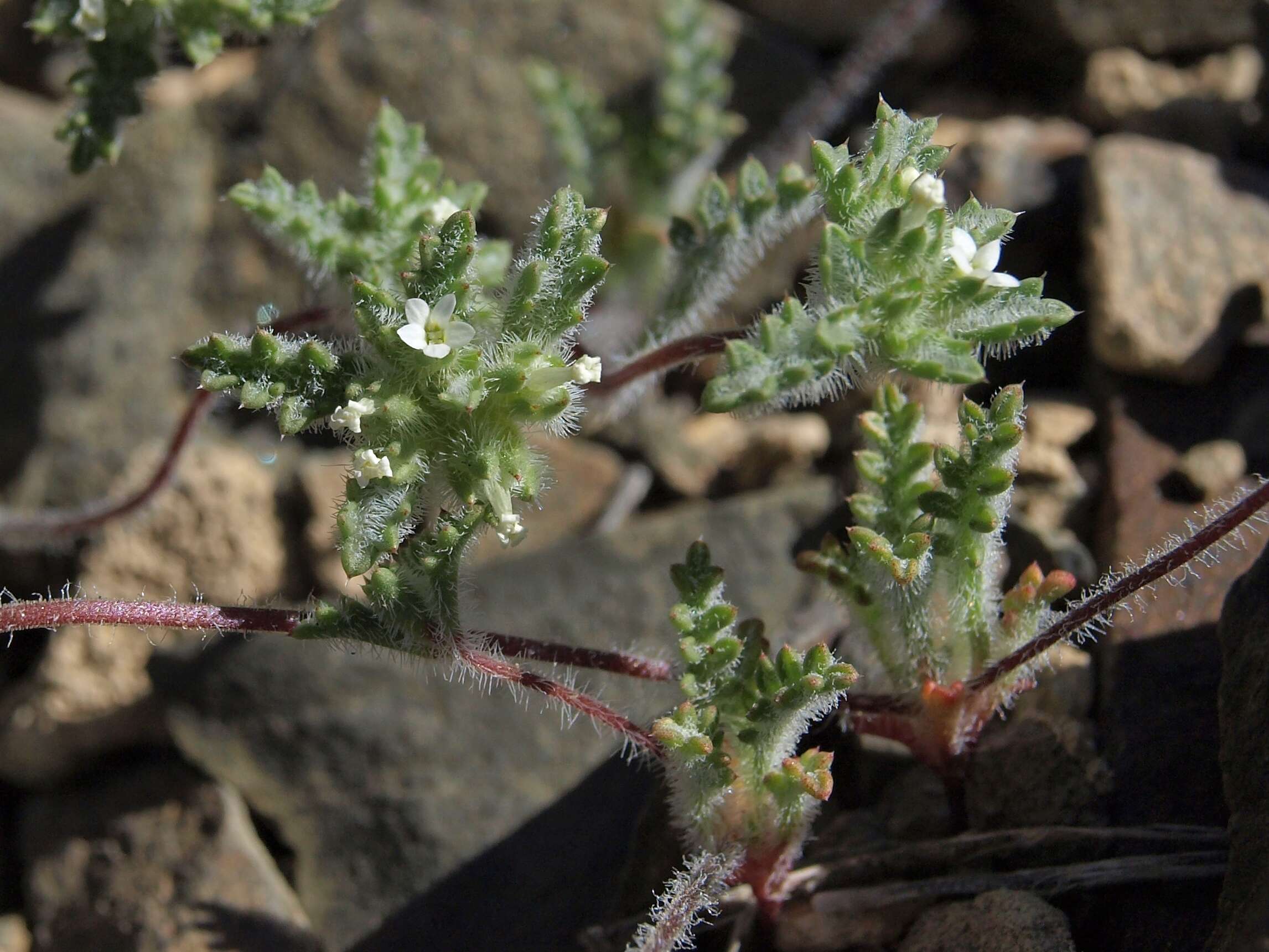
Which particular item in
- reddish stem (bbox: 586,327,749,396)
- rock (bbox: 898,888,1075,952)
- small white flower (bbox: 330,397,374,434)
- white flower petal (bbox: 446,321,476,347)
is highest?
white flower petal (bbox: 446,321,476,347)

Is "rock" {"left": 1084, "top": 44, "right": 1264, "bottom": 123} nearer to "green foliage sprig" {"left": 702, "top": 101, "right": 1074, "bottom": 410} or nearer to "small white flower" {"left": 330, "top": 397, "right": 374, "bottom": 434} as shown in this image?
"green foliage sprig" {"left": 702, "top": 101, "right": 1074, "bottom": 410}

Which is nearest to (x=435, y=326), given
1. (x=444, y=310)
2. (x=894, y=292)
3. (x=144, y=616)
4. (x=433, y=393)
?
(x=444, y=310)

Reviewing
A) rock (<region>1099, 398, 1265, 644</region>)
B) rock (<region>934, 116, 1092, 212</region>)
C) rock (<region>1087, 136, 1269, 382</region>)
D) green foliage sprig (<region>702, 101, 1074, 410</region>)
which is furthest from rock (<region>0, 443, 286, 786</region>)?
rock (<region>1087, 136, 1269, 382</region>)

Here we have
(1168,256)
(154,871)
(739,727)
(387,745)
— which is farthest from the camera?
(1168,256)

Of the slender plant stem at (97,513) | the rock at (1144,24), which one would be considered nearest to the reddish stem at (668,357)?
the slender plant stem at (97,513)

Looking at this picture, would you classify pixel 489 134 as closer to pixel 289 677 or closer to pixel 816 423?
pixel 816 423

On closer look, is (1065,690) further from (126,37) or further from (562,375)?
(126,37)

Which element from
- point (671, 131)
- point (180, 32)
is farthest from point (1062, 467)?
point (180, 32)
